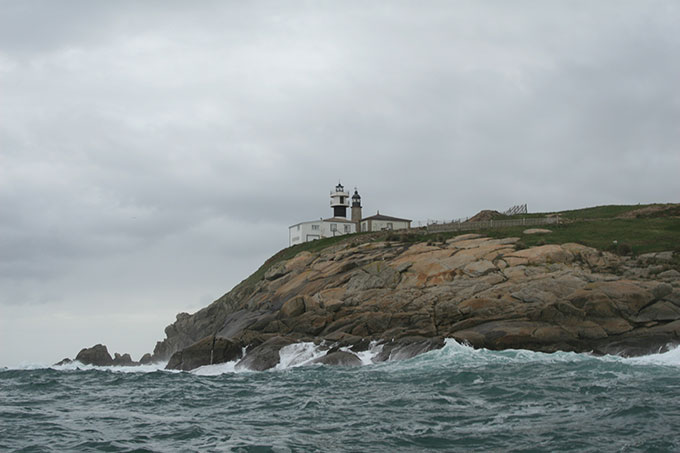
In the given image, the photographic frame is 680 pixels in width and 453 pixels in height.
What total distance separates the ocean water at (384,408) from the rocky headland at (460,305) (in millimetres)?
2674

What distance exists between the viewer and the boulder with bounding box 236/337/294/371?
40344 mm

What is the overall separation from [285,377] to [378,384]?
23.2 feet

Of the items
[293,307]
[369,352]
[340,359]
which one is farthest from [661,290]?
[293,307]

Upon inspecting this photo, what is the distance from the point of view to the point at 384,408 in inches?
901

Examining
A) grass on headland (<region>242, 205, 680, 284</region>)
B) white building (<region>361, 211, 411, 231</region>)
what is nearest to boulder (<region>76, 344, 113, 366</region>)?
grass on headland (<region>242, 205, 680, 284</region>)

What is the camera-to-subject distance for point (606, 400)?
884 inches

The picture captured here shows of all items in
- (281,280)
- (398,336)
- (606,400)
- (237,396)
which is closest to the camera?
(606,400)

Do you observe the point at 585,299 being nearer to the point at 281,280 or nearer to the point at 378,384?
the point at 378,384

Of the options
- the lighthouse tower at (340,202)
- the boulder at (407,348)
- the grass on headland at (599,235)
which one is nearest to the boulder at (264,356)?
the boulder at (407,348)

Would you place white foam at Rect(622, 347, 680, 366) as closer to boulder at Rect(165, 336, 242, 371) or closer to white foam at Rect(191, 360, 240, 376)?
white foam at Rect(191, 360, 240, 376)

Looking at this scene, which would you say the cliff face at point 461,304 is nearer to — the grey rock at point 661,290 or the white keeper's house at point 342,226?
the grey rock at point 661,290

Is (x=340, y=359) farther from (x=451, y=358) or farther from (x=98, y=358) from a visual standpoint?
(x=98, y=358)

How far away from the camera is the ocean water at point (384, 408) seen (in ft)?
59.3

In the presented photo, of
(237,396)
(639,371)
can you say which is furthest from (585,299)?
(237,396)
